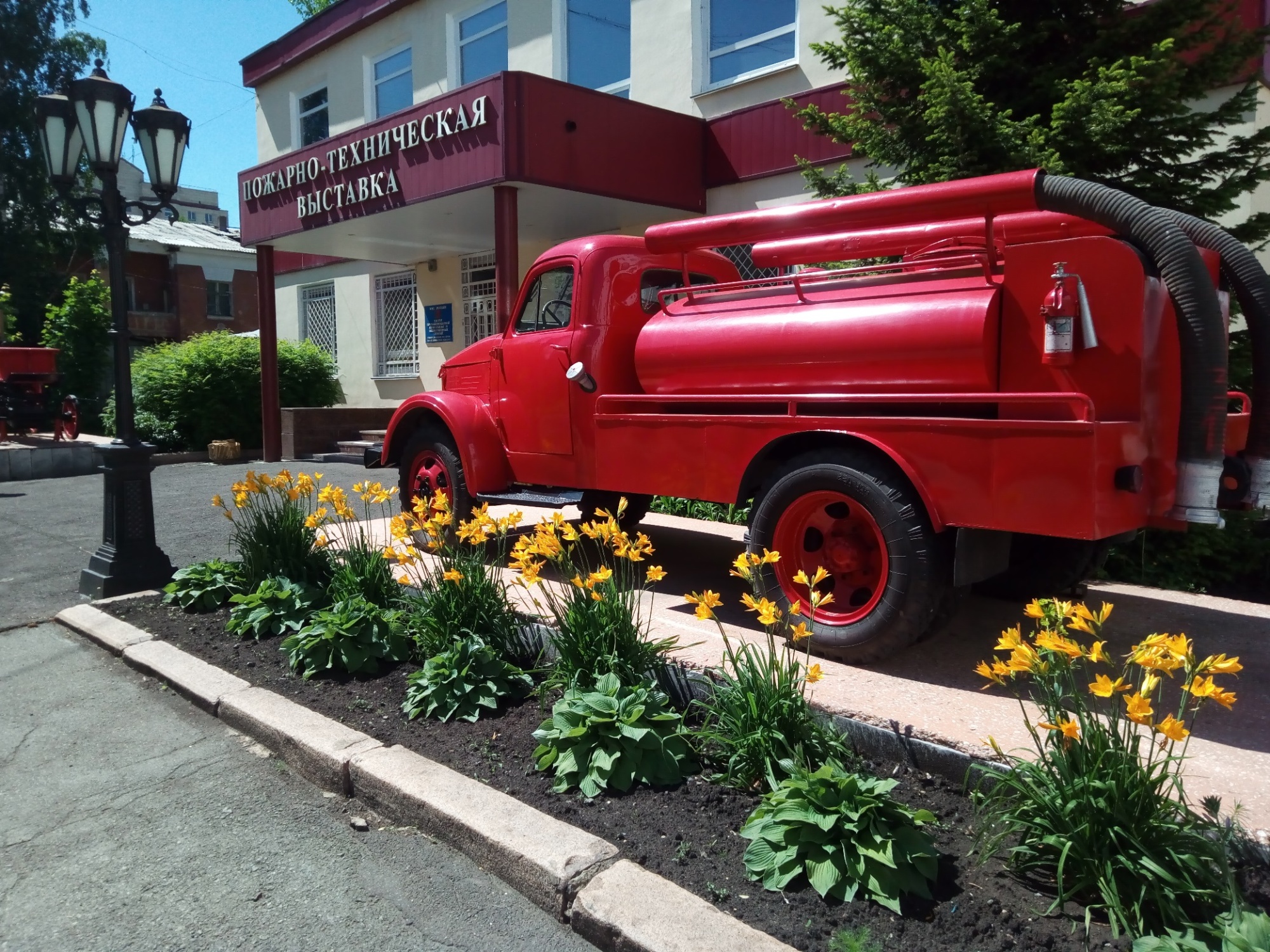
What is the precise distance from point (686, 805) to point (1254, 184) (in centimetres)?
574

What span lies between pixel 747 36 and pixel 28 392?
13140mm

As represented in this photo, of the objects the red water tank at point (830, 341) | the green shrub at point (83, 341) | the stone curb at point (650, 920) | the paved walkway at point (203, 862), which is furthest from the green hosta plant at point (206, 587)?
the green shrub at point (83, 341)

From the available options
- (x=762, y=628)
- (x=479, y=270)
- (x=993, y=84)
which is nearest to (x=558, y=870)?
(x=762, y=628)

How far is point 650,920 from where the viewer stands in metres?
2.43

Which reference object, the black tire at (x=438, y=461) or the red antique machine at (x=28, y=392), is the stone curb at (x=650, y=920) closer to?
the black tire at (x=438, y=461)

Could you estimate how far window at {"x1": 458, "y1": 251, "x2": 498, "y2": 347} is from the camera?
47.2 feet

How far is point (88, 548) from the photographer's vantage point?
7.82 metres

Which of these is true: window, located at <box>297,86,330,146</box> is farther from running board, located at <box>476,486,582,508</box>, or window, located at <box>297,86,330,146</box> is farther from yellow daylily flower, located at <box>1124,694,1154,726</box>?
yellow daylily flower, located at <box>1124,694,1154,726</box>

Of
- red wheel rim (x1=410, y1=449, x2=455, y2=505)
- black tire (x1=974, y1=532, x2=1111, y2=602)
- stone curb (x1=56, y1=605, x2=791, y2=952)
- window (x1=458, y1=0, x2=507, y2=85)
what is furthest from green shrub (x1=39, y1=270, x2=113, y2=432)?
black tire (x1=974, y1=532, x2=1111, y2=602)

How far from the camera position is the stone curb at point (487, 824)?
8.80ft

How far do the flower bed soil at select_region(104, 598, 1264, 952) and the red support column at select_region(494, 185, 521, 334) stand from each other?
21.7ft

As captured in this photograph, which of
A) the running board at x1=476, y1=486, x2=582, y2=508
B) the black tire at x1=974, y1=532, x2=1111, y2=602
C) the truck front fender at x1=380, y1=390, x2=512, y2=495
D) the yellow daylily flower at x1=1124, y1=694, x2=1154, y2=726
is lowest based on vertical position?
the black tire at x1=974, y1=532, x2=1111, y2=602

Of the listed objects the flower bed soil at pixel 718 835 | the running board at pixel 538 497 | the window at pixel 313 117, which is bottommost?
the flower bed soil at pixel 718 835

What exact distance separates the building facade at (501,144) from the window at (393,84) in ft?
0.12
